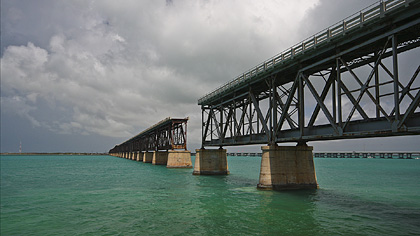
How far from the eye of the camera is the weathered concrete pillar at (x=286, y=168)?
2883cm

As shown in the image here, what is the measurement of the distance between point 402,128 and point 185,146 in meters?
67.9

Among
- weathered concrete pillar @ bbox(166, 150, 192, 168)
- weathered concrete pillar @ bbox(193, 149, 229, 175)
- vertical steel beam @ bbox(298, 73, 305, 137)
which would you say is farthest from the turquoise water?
weathered concrete pillar @ bbox(166, 150, 192, 168)

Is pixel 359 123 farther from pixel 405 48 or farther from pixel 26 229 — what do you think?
pixel 26 229

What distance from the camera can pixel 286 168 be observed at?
2909 centimetres

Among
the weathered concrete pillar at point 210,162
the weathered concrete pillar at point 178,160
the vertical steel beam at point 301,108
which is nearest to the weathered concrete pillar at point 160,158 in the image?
the weathered concrete pillar at point 178,160

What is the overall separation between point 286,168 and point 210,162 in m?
25.6

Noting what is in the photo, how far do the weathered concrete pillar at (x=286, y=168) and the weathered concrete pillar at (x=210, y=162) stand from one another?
23.5 meters

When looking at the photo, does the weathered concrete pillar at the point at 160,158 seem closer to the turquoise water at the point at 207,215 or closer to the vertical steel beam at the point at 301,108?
the turquoise water at the point at 207,215

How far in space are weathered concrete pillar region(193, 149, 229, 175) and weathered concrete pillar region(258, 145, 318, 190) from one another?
23469 mm

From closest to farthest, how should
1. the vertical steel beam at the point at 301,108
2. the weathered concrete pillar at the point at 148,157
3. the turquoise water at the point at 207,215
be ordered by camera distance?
the turquoise water at the point at 207,215
the vertical steel beam at the point at 301,108
the weathered concrete pillar at the point at 148,157

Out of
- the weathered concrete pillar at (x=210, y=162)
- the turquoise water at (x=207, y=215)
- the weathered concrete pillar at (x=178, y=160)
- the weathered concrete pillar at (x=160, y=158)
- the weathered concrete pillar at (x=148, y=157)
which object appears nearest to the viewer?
the turquoise water at (x=207, y=215)

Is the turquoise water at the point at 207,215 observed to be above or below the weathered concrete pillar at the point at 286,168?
below

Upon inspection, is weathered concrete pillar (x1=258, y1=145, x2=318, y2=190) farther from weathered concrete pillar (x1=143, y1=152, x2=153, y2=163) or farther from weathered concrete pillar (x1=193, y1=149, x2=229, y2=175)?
→ weathered concrete pillar (x1=143, y1=152, x2=153, y2=163)

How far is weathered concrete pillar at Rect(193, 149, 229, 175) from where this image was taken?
52812 mm
